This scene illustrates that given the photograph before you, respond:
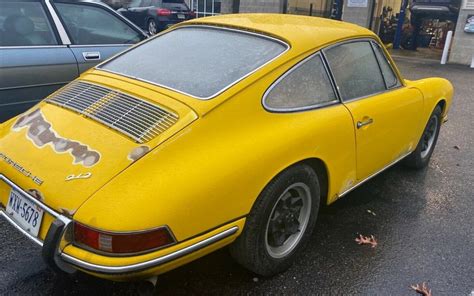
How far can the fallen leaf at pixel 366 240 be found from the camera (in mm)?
2936

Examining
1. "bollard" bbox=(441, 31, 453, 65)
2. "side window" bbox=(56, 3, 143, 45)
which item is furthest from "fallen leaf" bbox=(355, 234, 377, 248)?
"bollard" bbox=(441, 31, 453, 65)

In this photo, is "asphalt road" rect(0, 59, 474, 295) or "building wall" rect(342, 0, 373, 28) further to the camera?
"building wall" rect(342, 0, 373, 28)

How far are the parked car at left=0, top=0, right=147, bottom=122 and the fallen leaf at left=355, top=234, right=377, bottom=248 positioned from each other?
3.17m

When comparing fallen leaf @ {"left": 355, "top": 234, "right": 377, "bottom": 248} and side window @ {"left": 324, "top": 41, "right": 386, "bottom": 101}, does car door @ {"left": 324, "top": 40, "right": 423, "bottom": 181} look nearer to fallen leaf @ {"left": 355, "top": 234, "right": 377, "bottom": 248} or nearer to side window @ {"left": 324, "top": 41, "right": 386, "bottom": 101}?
side window @ {"left": 324, "top": 41, "right": 386, "bottom": 101}

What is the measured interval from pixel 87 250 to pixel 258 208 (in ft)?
2.85

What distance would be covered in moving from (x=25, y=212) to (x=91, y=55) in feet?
8.75

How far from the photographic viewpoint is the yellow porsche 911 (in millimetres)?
1830

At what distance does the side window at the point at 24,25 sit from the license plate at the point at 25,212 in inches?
92.9

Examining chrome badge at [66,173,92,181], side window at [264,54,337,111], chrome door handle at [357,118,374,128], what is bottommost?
chrome badge at [66,173,92,181]

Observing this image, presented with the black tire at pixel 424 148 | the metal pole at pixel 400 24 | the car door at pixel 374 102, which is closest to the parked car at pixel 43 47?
the car door at pixel 374 102

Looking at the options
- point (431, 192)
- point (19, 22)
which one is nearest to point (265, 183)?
point (431, 192)

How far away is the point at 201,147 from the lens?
202cm

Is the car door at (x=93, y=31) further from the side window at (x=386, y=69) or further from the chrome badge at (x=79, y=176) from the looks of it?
the side window at (x=386, y=69)

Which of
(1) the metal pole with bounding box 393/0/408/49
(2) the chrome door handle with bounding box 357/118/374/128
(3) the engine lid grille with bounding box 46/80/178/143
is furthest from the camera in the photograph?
(1) the metal pole with bounding box 393/0/408/49
